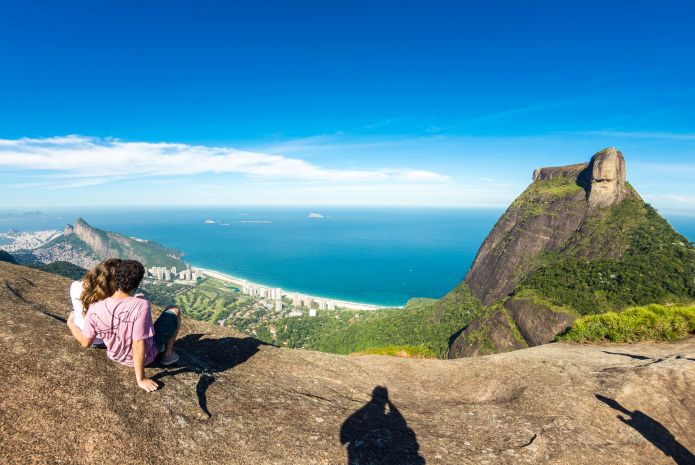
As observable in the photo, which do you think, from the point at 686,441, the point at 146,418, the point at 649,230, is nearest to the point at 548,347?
the point at 686,441

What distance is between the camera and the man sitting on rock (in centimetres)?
503

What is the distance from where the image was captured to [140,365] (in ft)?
16.5

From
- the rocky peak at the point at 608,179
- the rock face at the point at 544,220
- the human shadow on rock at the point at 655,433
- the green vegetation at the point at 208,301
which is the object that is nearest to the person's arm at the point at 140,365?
the human shadow on rock at the point at 655,433

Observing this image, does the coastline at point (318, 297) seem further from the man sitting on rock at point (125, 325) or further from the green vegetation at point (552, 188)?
the man sitting on rock at point (125, 325)

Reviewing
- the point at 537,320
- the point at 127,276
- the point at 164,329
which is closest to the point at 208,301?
the point at 537,320

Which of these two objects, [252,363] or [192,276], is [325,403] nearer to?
[252,363]

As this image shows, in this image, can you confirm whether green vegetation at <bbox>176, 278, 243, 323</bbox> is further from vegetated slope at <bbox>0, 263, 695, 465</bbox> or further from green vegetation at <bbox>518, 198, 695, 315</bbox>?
vegetated slope at <bbox>0, 263, 695, 465</bbox>

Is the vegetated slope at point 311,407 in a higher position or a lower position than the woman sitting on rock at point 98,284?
lower

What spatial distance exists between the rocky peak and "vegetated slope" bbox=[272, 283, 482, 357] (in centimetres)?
4133

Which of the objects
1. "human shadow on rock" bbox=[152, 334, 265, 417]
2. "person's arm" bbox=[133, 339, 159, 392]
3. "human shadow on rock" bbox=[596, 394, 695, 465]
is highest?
"person's arm" bbox=[133, 339, 159, 392]

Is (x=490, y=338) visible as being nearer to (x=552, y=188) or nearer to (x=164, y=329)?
(x=164, y=329)

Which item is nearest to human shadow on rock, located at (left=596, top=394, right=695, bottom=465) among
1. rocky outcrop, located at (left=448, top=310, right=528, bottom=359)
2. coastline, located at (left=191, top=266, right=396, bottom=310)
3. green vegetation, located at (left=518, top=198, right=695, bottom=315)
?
rocky outcrop, located at (left=448, top=310, right=528, bottom=359)

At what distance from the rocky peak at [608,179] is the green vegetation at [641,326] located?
90811mm

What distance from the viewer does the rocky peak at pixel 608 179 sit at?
274ft
